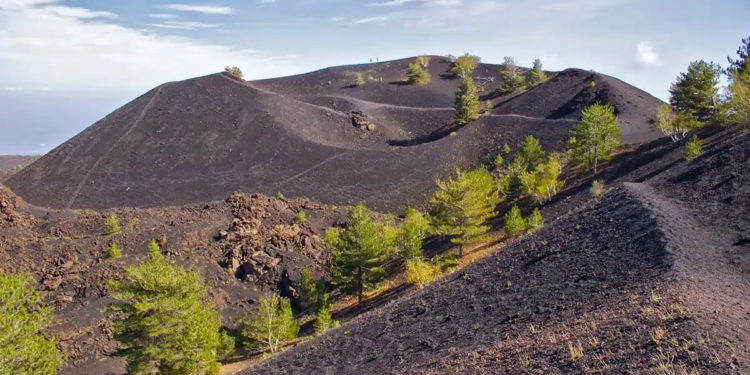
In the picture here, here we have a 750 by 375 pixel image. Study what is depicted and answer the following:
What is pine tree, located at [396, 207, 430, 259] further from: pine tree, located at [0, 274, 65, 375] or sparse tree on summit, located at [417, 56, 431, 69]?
sparse tree on summit, located at [417, 56, 431, 69]

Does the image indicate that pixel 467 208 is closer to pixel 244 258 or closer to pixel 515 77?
pixel 244 258

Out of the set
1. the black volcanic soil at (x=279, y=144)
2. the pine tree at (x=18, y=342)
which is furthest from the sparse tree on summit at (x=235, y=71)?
the pine tree at (x=18, y=342)

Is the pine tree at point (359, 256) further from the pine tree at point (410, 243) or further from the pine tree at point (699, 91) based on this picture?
the pine tree at point (699, 91)

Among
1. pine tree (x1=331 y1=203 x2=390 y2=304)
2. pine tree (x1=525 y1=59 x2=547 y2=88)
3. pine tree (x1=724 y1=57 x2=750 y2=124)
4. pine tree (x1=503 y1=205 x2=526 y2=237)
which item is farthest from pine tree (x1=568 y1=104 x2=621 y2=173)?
pine tree (x1=525 y1=59 x2=547 y2=88)

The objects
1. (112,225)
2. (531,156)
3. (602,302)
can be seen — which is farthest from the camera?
(531,156)

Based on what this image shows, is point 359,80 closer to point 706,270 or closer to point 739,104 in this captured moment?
point 739,104

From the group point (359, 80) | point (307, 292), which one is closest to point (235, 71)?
point (359, 80)
